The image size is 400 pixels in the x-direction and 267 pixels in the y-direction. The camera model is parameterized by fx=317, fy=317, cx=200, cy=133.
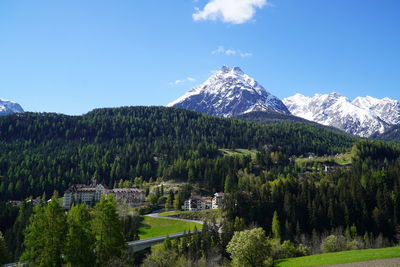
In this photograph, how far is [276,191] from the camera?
385 feet

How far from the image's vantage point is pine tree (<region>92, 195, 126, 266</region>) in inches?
1638

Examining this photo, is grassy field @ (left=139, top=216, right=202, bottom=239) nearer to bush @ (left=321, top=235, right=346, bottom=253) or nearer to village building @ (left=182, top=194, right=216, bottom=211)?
village building @ (left=182, top=194, right=216, bottom=211)

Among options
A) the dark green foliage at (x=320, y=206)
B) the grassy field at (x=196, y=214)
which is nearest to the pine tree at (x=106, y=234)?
the dark green foliage at (x=320, y=206)

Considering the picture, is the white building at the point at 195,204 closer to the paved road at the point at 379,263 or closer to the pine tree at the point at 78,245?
the paved road at the point at 379,263

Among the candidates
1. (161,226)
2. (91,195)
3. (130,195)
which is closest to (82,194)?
(91,195)

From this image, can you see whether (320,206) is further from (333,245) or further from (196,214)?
(196,214)

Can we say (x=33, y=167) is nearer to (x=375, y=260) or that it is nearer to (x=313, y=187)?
(x=313, y=187)

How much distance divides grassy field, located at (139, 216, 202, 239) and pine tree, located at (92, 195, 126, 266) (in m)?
51.0

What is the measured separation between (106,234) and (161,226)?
62405 millimetres

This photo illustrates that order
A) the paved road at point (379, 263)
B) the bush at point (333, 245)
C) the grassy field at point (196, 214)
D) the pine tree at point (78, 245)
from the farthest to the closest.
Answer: the grassy field at point (196, 214) < the bush at point (333, 245) < the paved road at point (379, 263) < the pine tree at point (78, 245)

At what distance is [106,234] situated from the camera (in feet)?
137

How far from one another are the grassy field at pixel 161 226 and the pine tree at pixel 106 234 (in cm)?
5098

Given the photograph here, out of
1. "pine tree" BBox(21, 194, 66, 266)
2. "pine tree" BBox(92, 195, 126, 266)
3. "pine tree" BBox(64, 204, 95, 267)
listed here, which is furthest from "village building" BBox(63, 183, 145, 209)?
"pine tree" BBox(21, 194, 66, 266)

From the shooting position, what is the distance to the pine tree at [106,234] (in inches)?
1638
